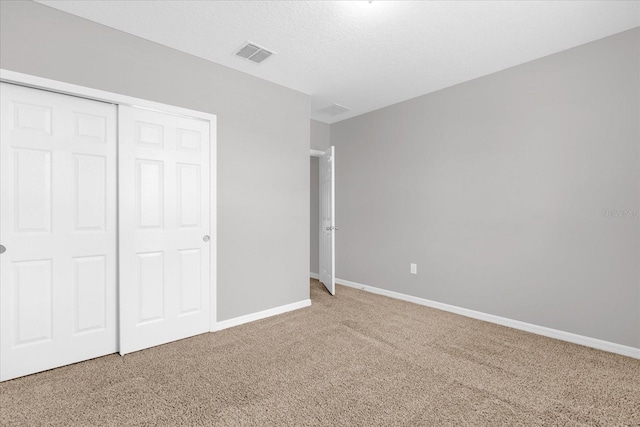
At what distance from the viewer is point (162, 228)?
2.80 meters

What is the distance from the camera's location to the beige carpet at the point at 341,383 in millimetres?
1782

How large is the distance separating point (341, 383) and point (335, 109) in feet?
11.9

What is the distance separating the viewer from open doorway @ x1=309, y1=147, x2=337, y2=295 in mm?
4324

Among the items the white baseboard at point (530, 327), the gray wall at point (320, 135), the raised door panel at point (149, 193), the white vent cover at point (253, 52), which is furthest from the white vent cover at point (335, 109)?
the white baseboard at point (530, 327)

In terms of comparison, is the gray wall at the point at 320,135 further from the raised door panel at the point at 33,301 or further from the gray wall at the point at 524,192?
the raised door panel at the point at 33,301

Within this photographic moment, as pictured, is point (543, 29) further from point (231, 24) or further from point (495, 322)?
point (495, 322)

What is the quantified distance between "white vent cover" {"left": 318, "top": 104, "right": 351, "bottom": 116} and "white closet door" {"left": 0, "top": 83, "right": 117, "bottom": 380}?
2.74 meters

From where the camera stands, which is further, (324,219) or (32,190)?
(324,219)

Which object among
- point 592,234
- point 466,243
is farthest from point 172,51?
point 592,234

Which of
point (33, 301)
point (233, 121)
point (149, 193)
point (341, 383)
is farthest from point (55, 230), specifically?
point (341, 383)

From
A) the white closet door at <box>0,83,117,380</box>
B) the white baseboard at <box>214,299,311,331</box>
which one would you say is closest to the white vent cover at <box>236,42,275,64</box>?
the white closet door at <box>0,83,117,380</box>

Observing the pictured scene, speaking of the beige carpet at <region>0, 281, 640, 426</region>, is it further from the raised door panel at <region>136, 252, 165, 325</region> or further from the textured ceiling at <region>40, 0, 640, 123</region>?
the textured ceiling at <region>40, 0, 640, 123</region>

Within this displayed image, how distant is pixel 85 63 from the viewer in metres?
2.42

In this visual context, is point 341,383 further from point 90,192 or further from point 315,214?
point 315,214
